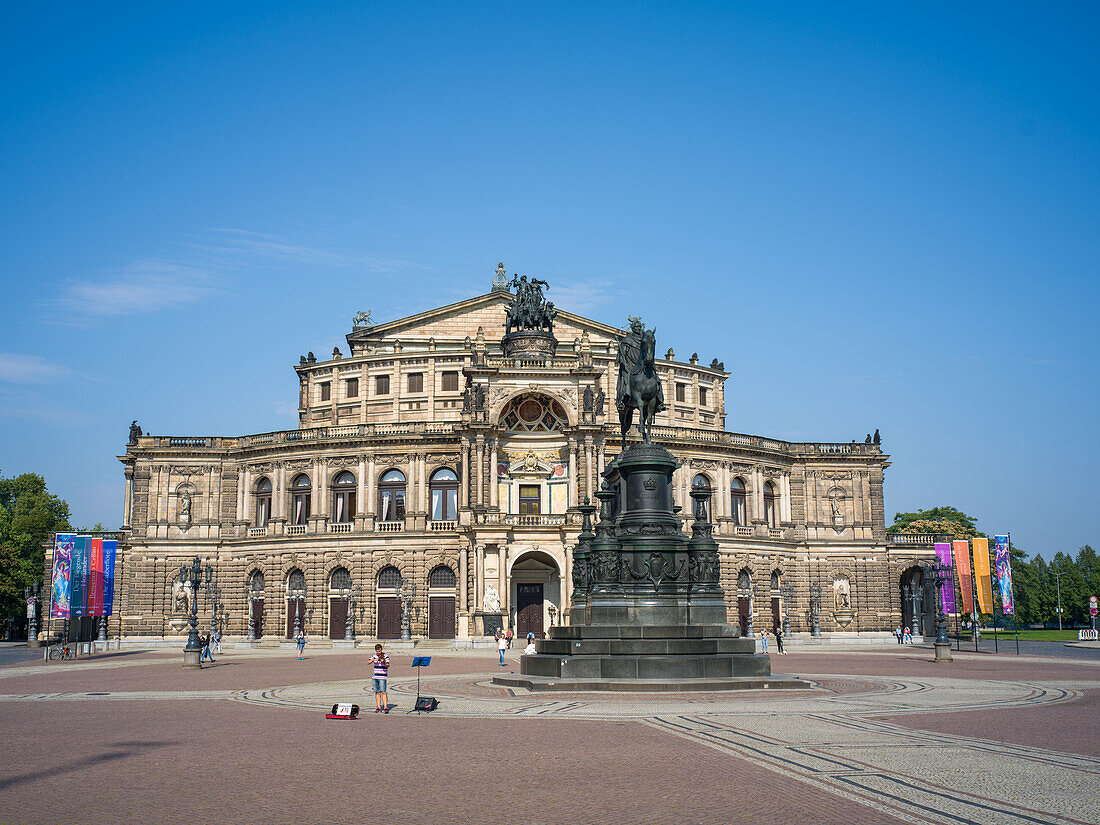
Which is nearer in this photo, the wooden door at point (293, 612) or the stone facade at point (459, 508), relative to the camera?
the stone facade at point (459, 508)

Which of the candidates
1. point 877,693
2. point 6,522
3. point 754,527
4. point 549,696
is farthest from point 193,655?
point 6,522

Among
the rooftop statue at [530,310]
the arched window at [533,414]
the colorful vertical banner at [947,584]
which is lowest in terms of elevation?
the colorful vertical banner at [947,584]

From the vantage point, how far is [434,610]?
6969cm

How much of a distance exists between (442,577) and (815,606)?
92.1 feet

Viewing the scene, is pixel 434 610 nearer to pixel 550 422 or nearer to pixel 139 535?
pixel 550 422

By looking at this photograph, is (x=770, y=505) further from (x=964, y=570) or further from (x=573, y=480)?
(x=573, y=480)

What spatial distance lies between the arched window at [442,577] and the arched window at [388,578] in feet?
8.32

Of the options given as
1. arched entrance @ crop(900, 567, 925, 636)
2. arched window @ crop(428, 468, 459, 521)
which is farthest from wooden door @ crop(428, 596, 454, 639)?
arched entrance @ crop(900, 567, 925, 636)

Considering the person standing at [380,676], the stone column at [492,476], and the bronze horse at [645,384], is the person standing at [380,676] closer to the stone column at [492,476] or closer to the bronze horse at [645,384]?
the bronze horse at [645,384]

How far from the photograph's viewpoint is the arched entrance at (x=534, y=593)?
6894 cm

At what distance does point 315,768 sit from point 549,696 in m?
11.2

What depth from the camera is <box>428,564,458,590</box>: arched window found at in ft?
229

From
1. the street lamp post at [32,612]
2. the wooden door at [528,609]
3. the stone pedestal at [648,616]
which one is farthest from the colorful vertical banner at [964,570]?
the street lamp post at [32,612]

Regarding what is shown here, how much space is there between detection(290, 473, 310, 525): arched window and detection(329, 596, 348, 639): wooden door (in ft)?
21.6
